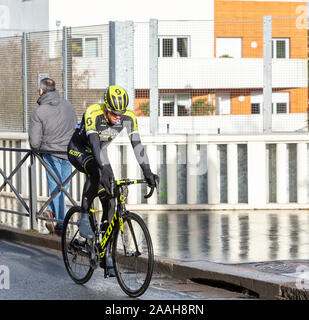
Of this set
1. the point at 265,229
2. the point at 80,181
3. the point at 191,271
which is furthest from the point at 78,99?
the point at 191,271

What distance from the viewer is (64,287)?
787 cm

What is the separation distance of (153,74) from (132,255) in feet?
19.7

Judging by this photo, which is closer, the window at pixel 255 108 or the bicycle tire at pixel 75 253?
the bicycle tire at pixel 75 253

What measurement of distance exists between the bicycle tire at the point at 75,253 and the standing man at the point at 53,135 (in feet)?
7.03

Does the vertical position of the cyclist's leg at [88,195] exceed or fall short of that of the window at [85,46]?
it falls short

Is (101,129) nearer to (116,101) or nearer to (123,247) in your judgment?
(116,101)

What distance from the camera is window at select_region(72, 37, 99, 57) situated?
13430 mm

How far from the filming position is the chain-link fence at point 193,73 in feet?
41.3

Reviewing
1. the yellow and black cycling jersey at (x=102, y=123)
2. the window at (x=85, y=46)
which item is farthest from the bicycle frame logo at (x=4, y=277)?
the window at (x=85, y=46)

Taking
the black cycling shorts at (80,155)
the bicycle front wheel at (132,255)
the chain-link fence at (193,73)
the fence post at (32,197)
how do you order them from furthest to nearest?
the chain-link fence at (193,73) → the fence post at (32,197) → the black cycling shorts at (80,155) → the bicycle front wheel at (132,255)

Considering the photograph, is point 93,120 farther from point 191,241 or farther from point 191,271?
point 191,241

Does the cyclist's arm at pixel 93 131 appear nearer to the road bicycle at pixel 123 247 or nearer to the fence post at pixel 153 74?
the road bicycle at pixel 123 247

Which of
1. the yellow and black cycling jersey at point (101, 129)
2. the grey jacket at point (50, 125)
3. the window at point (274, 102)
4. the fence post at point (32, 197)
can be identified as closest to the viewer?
the yellow and black cycling jersey at point (101, 129)

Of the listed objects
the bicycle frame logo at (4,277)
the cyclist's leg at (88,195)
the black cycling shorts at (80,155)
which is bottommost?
the bicycle frame logo at (4,277)
